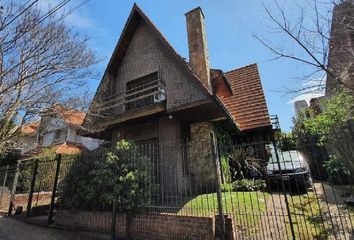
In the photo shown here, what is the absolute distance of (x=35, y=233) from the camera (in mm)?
8312

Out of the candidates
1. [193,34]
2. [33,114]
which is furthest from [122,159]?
[193,34]

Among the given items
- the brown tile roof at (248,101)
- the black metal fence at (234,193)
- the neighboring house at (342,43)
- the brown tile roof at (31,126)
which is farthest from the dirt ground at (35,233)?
the brown tile roof at (248,101)

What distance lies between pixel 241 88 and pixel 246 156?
17.8 ft

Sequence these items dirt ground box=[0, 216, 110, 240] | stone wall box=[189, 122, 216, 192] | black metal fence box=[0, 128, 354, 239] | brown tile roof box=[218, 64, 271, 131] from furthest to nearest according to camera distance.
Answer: brown tile roof box=[218, 64, 271, 131]
stone wall box=[189, 122, 216, 192]
dirt ground box=[0, 216, 110, 240]
black metal fence box=[0, 128, 354, 239]

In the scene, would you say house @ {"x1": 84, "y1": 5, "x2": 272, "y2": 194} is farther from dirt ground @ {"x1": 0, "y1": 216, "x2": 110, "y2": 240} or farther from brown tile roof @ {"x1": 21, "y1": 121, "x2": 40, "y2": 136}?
dirt ground @ {"x1": 0, "y1": 216, "x2": 110, "y2": 240}

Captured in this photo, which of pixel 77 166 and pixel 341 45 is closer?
pixel 341 45

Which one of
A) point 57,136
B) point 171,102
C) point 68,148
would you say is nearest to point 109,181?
point 171,102

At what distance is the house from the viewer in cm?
1043

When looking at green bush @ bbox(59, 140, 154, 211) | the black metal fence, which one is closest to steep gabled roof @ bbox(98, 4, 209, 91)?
the black metal fence

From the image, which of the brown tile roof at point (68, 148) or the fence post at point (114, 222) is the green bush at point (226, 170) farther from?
the brown tile roof at point (68, 148)

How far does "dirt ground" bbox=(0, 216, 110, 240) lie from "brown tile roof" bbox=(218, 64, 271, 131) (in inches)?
368

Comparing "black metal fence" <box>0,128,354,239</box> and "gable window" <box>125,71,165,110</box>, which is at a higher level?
"gable window" <box>125,71,165,110</box>

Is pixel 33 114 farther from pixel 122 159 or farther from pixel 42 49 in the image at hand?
pixel 122 159

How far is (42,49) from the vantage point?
9.81 meters
